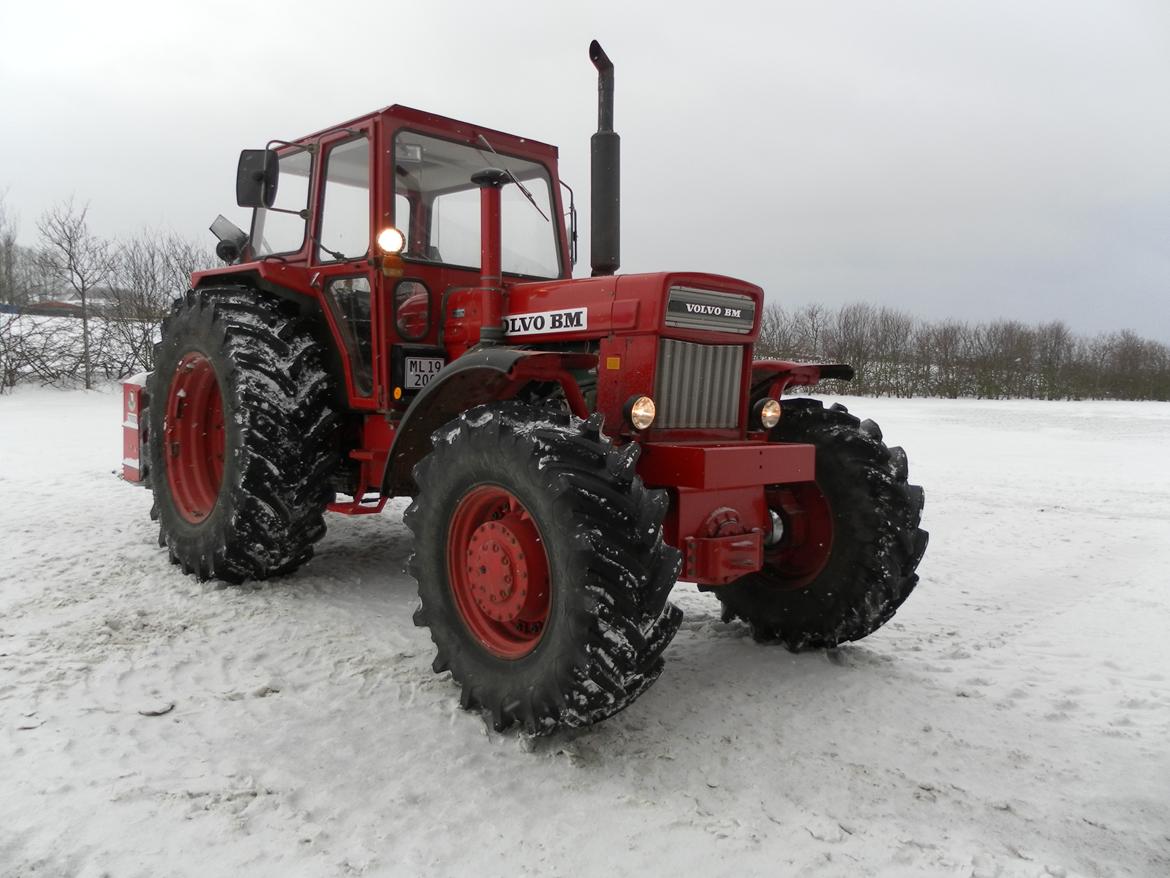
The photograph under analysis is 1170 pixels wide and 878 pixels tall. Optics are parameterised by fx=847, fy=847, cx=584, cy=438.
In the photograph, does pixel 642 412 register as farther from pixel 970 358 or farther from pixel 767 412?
pixel 970 358

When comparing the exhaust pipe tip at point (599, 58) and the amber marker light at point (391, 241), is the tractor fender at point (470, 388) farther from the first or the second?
the exhaust pipe tip at point (599, 58)

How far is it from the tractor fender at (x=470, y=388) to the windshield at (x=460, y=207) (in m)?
1.08

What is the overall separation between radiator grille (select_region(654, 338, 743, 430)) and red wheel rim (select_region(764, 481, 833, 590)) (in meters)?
0.43

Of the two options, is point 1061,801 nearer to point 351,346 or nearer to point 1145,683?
point 1145,683

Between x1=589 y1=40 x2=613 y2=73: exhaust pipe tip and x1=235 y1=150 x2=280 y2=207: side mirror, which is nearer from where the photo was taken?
x1=589 y1=40 x2=613 y2=73: exhaust pipe tip

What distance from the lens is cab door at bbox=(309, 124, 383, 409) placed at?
4.38 metres

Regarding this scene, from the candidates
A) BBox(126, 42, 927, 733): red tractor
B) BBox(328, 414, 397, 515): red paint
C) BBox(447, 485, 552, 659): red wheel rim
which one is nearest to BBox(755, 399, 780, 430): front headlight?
BBox(126, 42, 927, 733): red tractor

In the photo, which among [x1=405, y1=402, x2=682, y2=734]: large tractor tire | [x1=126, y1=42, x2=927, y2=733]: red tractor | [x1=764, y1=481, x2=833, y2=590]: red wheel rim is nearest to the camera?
[x1=405, y1=402, x2=682, y2=734]: large tractor tire

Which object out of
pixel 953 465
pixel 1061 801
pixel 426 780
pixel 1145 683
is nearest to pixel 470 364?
pixel 426 780

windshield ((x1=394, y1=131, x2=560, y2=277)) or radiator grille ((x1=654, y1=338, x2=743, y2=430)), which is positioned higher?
windshield ((x1=394, y1=131, x2=560, y2=277))

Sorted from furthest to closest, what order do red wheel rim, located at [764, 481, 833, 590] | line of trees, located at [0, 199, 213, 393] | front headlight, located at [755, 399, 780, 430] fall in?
line of trees, located at [0, 199, 213, 393] → front headlight, located at [755, 399, 780, 430] → red wheel rim, located at [764, 481, 833, 590]

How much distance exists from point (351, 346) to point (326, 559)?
5.20 ft

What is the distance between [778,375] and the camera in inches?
160

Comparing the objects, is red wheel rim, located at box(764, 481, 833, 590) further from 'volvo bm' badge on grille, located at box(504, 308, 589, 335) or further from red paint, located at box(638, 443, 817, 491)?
'volvo bm' badge on grille, located at box(504, 308, 589, 335)
